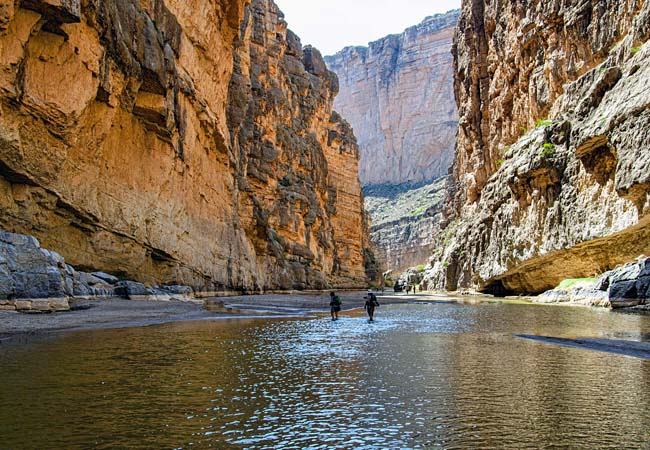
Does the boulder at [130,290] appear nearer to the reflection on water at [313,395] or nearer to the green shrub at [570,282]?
the reflection on water at [313,395]

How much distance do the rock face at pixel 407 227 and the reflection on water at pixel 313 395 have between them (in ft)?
399

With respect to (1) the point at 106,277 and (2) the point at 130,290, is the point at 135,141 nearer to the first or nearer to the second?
(1) the point at 106,277

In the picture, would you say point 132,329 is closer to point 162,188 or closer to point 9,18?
point 9,18

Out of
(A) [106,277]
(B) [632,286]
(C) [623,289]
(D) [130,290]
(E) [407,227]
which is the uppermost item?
(E) [407,227]

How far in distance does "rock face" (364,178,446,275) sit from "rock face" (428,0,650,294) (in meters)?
73.5

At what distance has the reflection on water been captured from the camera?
4422 millimetres

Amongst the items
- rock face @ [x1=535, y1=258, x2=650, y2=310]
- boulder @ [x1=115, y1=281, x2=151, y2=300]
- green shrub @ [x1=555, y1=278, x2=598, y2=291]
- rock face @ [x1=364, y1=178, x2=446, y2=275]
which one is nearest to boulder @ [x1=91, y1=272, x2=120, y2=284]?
boulder @ [x1=115, y1=281, x2=151, y2=300]

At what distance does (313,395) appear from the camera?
20.1 feet

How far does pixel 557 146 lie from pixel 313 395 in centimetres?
3364

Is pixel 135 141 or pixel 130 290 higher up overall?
pixel 135 141

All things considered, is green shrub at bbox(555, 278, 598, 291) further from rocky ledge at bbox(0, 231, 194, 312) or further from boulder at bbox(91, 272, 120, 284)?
rocky ledge at bbox(0, 231, 194, 312)

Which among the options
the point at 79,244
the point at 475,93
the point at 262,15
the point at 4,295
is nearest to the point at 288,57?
the point at 262,15

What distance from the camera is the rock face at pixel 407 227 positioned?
140 metres

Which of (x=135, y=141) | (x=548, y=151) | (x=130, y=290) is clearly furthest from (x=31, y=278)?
(x=548, y=151)
